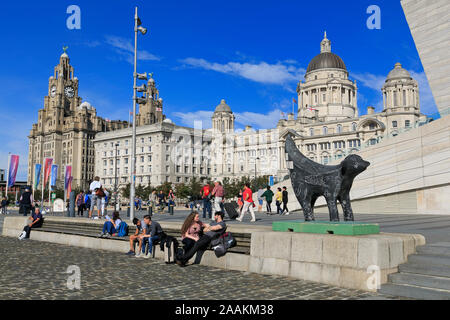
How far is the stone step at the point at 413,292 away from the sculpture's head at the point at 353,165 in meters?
2.75

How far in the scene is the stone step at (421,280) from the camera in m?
6.47

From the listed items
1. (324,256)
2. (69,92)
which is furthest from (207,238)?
(69,92)

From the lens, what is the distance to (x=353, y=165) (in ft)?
29.2

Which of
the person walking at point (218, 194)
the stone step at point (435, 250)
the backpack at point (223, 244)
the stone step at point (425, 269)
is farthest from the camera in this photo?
the person walking at point (218, 194)

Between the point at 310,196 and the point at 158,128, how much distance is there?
9487cm

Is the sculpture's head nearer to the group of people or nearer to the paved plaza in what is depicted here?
the paved plaza

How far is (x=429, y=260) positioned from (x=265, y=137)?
98492 millimetres

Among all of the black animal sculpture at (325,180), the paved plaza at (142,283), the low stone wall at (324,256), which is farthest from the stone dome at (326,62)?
the low stone wall at (324,256)

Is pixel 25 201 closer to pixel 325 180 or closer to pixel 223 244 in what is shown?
pixel 223 244

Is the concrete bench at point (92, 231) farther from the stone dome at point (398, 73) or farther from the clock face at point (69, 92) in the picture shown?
the clock face at point (69, 92)

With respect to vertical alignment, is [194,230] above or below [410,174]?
below

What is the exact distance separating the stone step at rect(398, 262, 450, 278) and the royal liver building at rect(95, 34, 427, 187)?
265ft

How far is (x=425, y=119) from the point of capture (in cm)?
2383

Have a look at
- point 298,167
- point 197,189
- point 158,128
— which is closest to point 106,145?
point 158,128
